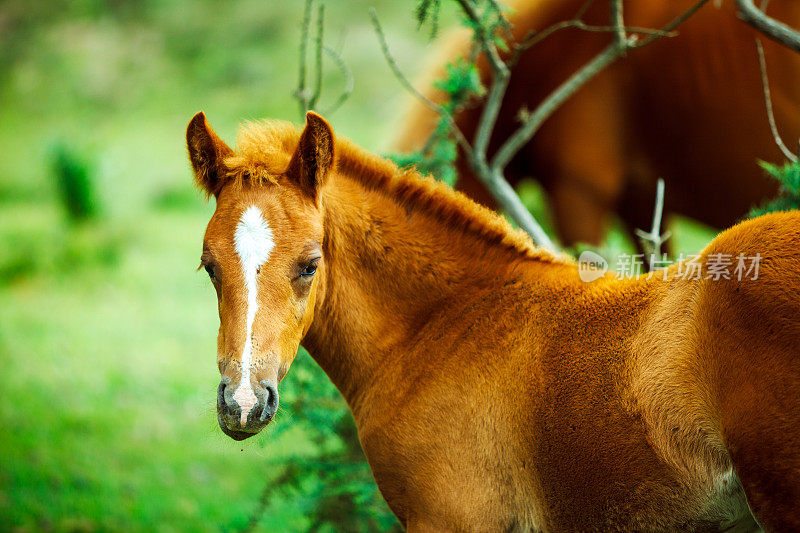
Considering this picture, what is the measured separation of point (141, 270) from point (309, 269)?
287 inches

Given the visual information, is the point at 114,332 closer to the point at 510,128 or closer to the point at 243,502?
the point at 243,502

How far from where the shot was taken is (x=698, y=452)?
1974 millimetres

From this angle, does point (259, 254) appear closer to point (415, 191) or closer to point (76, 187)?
point (415, 191)

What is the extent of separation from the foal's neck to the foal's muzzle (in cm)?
53

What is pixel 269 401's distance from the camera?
7.00ft

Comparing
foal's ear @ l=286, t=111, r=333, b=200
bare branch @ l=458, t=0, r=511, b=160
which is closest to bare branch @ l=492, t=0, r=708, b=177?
bare branch @ l=458, t=0, r=511, b=160

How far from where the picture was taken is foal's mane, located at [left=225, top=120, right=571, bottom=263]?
2.65m

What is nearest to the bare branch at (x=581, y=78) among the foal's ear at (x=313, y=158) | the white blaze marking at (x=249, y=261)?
the foal's ear at (x=313, y=158)

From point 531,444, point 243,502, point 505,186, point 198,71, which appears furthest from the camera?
point 198,71

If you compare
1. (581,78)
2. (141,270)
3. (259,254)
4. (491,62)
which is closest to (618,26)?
(581,78)

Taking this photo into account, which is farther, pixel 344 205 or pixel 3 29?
pixel 3 29

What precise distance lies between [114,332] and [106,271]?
65.3 inches

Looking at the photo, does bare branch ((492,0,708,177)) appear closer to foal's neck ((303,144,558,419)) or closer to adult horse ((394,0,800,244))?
foal's neck ((303,144,558,419))

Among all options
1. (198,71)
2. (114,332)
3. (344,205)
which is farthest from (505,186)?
(198,71)
